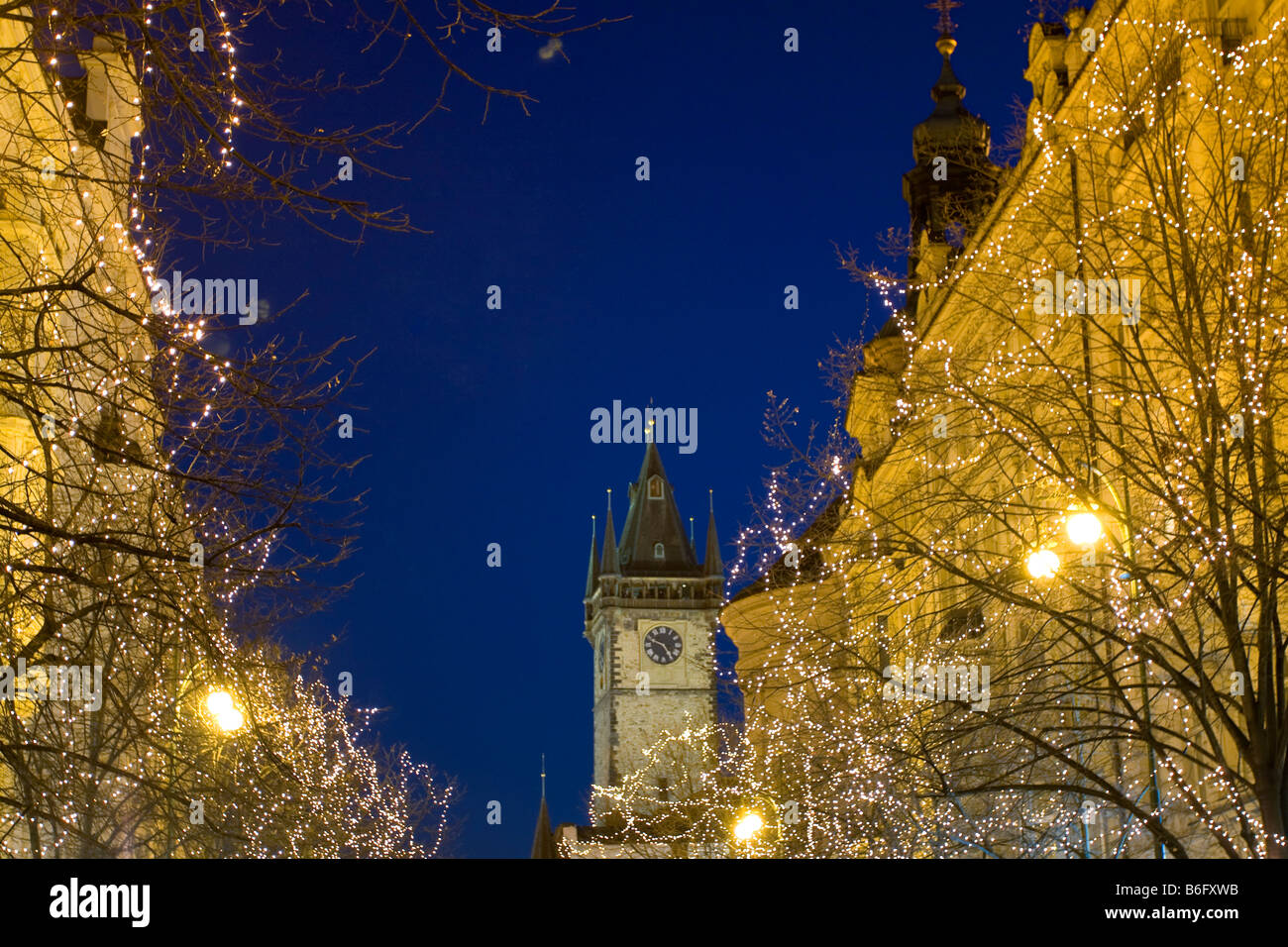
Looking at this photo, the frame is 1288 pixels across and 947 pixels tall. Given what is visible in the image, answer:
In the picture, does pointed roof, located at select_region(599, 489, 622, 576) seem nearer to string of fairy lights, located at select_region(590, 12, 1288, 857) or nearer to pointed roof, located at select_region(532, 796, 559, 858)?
pointed roof, located at select_region(532, 796, 559, 858)

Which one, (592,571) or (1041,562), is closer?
(1041,562)

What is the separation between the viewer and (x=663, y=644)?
11050 cm

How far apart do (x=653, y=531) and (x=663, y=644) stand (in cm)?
926

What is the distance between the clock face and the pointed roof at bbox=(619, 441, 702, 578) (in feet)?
14.1

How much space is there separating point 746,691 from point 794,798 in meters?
2.86

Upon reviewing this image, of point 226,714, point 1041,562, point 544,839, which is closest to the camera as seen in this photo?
point 226,714

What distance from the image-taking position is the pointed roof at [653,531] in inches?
4432

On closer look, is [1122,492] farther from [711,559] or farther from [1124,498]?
[711,559]

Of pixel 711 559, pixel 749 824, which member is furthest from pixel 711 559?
pixel 749 824

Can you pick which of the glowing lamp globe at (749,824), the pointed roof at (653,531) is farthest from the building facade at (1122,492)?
the pointed roof at (653,531)

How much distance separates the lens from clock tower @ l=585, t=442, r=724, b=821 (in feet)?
347

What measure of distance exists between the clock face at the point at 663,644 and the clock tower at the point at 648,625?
71mm
